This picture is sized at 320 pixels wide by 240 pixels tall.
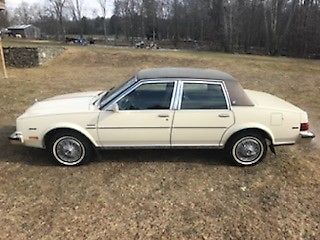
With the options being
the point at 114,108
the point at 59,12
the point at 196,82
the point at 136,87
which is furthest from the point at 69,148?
the point at 59,12

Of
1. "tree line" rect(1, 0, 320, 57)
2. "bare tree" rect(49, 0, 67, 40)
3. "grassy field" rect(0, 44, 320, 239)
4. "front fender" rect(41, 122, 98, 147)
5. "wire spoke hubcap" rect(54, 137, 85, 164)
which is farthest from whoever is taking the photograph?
"bare tree" rect(49, 0, 67, 40)

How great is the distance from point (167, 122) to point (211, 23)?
43914mm

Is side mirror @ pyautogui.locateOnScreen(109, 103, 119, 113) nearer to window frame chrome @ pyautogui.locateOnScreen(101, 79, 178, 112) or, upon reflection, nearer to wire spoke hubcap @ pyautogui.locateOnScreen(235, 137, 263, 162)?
window frame chrome @ pyautogui.locateOnScreen(101, 79, 178, 112)

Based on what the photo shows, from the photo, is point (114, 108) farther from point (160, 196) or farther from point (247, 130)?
point (247, 130)

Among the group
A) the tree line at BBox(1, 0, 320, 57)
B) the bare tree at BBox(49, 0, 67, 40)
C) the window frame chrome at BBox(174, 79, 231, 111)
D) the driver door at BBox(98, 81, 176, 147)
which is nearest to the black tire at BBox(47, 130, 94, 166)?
the driver door at BBox(98, 81, 176, 147)

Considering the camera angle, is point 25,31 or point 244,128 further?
point 25,31

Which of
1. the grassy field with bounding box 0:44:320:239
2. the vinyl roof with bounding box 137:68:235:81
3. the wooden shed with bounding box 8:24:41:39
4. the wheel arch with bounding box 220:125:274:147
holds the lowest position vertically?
the grassy field with bounding box 0:44:320:239

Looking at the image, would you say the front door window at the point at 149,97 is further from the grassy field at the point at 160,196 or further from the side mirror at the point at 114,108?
the grassy field at the point at 160,196

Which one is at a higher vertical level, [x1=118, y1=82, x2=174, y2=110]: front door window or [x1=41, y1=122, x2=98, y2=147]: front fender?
[x1=118, y1=82, x2=174, y2=110]: front door window

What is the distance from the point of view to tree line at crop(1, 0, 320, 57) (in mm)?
35006

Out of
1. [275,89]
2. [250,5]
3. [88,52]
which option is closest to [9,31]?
[250,5]

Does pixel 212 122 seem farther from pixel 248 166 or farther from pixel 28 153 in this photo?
pixel 28 153

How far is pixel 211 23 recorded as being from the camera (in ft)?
150

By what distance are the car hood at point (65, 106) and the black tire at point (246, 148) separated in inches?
83.3
